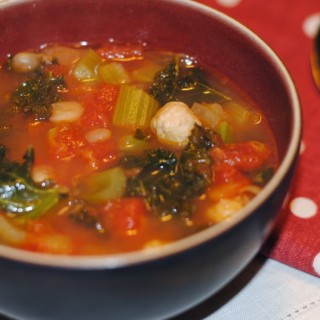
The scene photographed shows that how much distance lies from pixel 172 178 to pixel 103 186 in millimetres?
215

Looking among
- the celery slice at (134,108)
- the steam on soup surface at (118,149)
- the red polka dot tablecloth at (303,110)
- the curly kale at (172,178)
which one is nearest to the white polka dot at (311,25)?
the red polka dot tablecloth at (303,110)

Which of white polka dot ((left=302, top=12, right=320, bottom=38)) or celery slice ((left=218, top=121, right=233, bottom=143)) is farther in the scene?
white polka dot ((left=302, top=12, right=320, bottom=38))

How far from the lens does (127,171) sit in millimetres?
2021

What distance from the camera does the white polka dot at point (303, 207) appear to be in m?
2.30

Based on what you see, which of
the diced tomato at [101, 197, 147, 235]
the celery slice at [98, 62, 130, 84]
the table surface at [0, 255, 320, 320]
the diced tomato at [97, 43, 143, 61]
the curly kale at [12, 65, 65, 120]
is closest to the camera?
the diced tomato at [101, 197, 147, 235]

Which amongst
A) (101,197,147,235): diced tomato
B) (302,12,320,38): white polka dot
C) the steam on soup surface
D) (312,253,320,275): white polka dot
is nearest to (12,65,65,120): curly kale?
the steam on soup surface

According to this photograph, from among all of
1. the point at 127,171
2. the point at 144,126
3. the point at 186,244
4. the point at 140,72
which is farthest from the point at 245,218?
the point at 140,72

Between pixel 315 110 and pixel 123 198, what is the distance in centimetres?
121

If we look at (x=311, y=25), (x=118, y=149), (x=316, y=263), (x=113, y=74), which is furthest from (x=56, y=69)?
(x=311, y=25)

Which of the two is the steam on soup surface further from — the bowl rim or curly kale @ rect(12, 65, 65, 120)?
the bowl rim

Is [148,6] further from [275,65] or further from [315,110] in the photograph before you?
[315,110]

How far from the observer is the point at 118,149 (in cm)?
213

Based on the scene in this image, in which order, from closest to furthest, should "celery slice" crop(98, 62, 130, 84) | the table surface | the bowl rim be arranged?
1. the bowl rim
2. the table surface
3. "celery slice" crop(98, 62, 130, 84)

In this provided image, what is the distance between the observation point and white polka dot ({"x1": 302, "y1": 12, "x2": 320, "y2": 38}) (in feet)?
10.4
